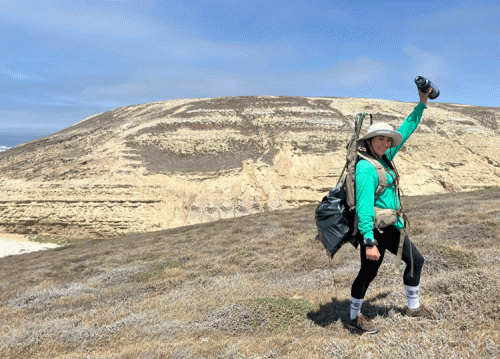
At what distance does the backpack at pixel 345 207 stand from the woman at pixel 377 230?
0.08 m

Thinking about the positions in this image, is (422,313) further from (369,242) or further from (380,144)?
(380,144)

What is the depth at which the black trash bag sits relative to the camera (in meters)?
3.99

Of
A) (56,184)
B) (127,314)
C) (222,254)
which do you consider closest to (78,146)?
(56,184)

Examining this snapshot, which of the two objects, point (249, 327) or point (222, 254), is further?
point (222, 254)

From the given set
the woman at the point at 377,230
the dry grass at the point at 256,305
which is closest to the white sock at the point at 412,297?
the woman at the point at 377,230

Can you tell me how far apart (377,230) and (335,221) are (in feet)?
1.72

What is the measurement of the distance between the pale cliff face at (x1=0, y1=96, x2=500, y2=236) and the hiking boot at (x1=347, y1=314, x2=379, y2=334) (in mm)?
23594

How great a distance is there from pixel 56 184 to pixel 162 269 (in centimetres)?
2231

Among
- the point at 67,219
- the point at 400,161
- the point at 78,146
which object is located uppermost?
the point at 78,146

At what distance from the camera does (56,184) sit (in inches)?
1100

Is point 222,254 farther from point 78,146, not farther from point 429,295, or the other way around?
point 78,146

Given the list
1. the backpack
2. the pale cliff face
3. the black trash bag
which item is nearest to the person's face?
the backpack

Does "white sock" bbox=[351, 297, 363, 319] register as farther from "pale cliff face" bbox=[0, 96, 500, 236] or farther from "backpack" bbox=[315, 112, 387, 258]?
Result: "pale cliff face" bbox=[0, 96, 500, 236]

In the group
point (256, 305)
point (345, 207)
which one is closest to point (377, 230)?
point (345, 207)
